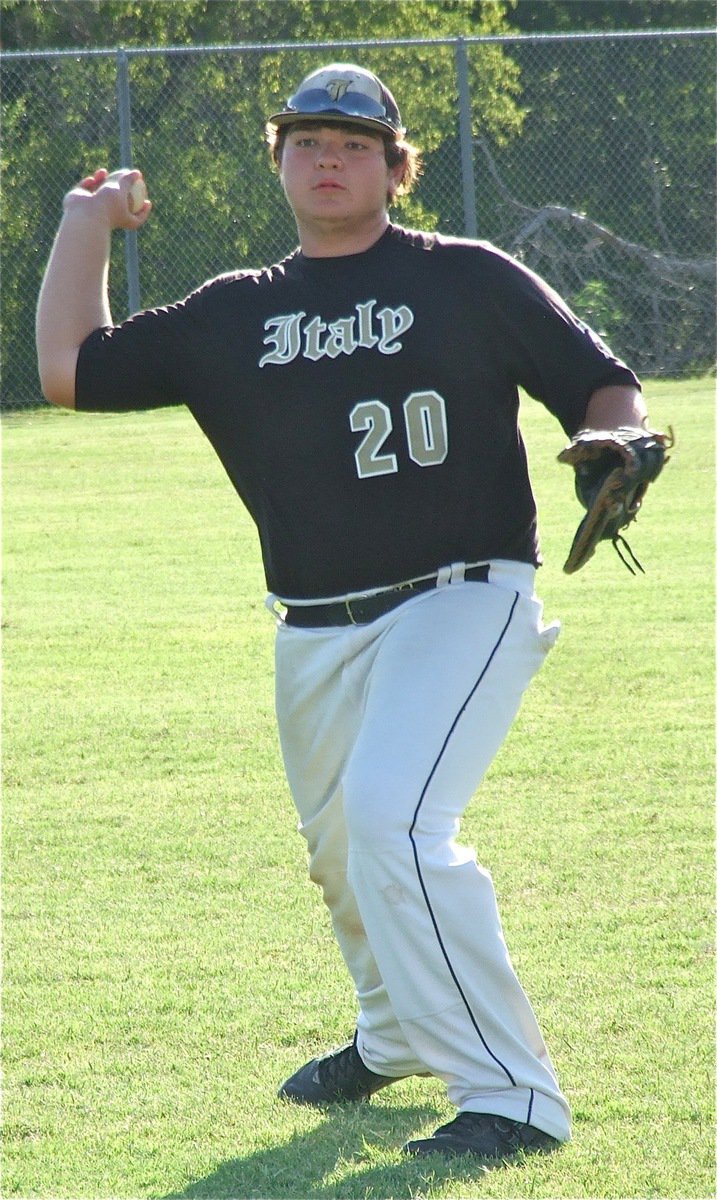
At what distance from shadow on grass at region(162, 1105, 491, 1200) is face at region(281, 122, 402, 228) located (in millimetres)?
1830

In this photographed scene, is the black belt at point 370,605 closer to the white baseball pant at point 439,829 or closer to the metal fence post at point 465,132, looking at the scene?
the white baseball pant at point 439,829

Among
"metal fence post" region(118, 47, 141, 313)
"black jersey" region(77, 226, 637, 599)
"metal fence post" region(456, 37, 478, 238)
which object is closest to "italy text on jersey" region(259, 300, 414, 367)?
"black jersey" region(77, 226, 637, 599)

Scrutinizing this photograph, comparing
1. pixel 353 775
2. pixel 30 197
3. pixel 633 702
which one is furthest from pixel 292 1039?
pixel 30 197

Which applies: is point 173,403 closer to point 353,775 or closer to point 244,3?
point 353,775

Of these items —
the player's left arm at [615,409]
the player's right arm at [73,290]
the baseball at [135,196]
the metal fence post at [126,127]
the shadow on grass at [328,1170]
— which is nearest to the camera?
the shadow on grass at [328,1170]

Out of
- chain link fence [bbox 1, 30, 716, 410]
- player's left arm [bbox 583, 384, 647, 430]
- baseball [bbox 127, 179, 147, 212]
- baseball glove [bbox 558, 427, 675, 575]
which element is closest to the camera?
baseball glove [bbox 558, 427, 675, 575]

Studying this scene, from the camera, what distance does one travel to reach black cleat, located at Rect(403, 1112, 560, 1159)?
304cm

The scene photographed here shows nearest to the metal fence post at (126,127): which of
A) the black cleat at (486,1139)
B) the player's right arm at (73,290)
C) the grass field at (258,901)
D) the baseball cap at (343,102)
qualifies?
the grass field at (258,901)

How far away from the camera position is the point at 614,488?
3119 mm

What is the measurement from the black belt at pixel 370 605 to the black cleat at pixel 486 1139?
976mm

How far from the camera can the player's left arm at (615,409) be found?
3219 mm

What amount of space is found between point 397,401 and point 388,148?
0.62 meters

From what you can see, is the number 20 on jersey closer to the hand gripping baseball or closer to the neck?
the neck

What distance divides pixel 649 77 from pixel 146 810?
13.0m
